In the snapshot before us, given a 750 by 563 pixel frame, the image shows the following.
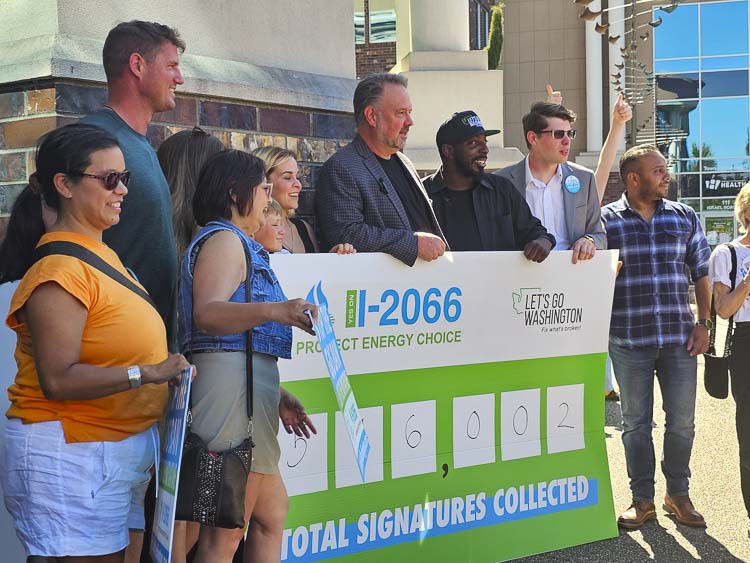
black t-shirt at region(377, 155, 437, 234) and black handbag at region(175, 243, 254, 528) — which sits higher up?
black t-shirt at region(377, 155, 437, 234)

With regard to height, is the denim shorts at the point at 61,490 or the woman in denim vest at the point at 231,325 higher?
the woman in denim vest at the point at 231,325

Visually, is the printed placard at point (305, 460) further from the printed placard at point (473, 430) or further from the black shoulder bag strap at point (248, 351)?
the black shoulder bag strap at point (248, 351)

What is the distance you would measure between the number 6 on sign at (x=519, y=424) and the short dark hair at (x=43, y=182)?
8.84 feet

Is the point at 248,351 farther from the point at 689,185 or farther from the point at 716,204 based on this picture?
the point at 716,204

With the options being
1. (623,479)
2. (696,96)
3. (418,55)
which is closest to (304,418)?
(623,479)

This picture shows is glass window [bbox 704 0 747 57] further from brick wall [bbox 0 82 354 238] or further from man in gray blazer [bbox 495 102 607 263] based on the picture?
brick wall [bbox 0 82 354 238]

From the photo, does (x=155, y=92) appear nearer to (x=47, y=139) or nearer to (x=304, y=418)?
(x=47, y=139)

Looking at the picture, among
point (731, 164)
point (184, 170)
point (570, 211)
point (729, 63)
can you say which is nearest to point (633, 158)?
point (570, 211)

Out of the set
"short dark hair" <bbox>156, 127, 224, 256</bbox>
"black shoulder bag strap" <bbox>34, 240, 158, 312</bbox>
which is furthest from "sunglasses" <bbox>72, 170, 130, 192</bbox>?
"short dark hair" <bbox>156, 127, 224, 256</bbox>

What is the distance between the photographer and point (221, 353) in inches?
136

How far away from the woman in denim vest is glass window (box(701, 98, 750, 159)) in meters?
33.4

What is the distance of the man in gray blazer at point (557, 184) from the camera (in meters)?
6.14

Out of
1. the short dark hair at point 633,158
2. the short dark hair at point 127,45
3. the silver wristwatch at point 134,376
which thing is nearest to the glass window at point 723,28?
the short dark hair at point 633,158

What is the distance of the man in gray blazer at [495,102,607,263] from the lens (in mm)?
6141
